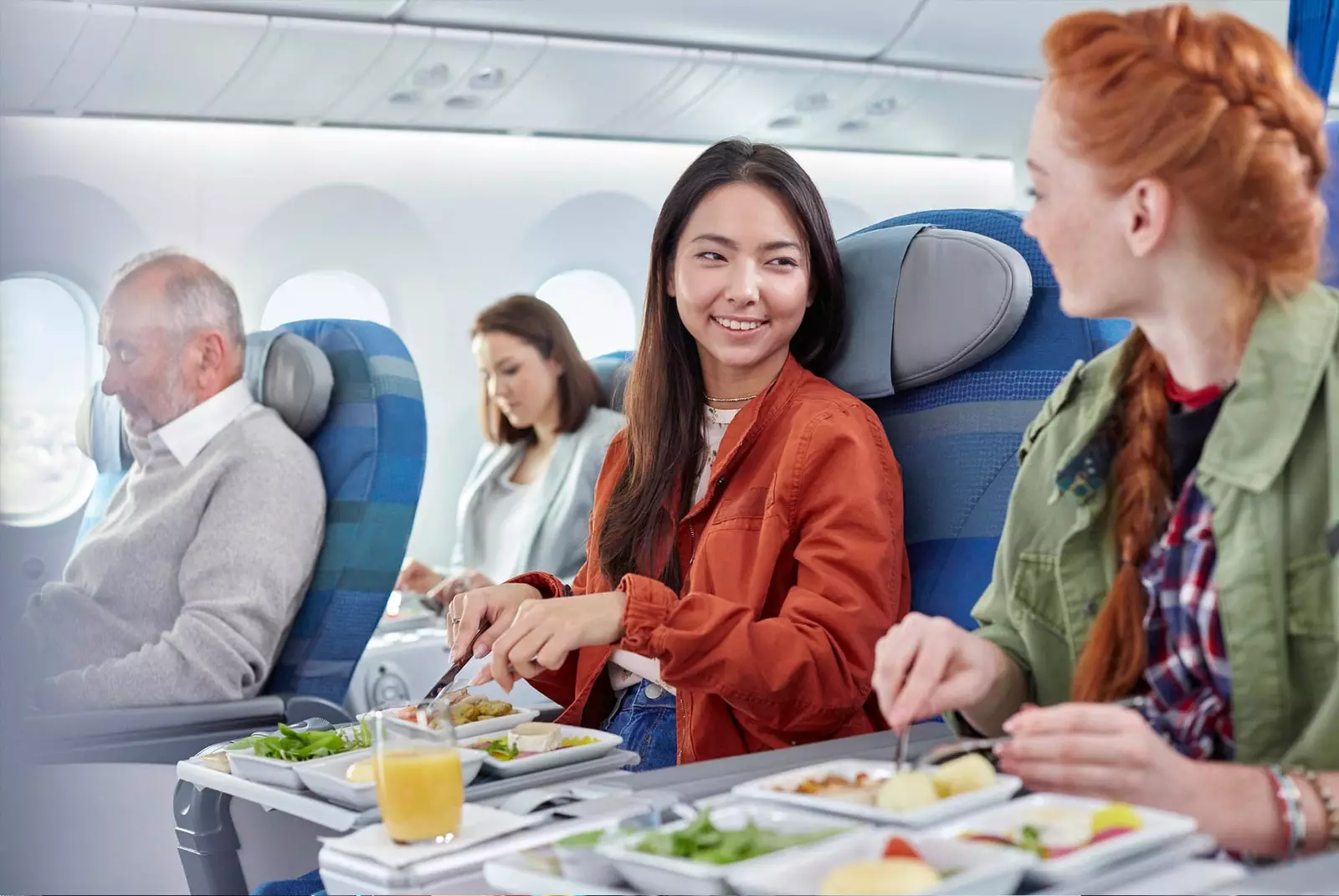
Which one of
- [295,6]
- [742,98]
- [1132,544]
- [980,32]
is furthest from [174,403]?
[980,32]

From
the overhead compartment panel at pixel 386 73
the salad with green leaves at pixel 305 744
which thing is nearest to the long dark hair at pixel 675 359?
the salad with green leaves at pixel 305 744

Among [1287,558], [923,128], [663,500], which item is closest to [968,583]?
[663,500]

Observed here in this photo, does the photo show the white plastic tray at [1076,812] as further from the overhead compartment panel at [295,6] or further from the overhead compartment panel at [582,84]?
the overhead compartment panel at [582,84]

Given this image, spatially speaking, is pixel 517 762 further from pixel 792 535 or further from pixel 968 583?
pixel 968 583

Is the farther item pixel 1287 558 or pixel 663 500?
pixel 663 500

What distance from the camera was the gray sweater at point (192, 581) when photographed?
8.54ft

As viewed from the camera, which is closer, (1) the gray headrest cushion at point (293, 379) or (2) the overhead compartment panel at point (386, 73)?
(1) the gray headrest cushion at point (293, 379)

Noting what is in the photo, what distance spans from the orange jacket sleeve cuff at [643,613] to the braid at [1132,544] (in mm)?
515

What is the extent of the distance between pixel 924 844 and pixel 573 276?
6.94 meters

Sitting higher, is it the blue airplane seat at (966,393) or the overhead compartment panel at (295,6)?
the overhead compartment panel at (295,6)

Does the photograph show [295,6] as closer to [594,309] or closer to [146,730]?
[594,309]

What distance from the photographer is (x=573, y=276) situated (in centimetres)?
773

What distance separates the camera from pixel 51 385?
6.00 m

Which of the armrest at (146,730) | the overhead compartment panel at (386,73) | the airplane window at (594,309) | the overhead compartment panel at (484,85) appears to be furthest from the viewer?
Answer: the airplane window at (594,309)
